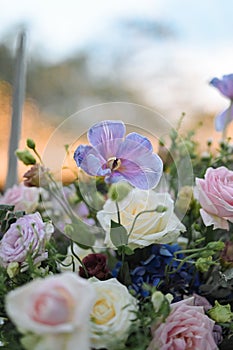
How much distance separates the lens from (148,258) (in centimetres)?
69

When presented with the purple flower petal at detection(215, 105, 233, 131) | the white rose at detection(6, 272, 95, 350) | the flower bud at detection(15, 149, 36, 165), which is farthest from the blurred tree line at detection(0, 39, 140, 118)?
the white rose at detection(6, 272, 95, 350)

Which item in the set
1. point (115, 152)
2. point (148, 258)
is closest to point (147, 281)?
point (148, 258)

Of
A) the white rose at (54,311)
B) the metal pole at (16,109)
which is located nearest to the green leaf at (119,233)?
the white rose at (54,311)

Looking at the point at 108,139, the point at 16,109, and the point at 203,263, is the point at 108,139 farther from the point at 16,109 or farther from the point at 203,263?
the point at 16,109

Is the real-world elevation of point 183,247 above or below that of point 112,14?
below

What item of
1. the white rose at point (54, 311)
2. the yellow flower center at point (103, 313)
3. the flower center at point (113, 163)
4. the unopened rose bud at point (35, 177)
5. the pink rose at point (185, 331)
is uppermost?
the flower center at point (113, 163)

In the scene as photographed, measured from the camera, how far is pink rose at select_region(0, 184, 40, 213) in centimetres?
77

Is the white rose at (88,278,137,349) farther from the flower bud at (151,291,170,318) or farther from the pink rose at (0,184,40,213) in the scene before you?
the pink rose at (0,184,40,213)

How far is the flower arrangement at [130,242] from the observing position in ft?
1.71

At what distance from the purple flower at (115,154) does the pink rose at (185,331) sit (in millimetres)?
136

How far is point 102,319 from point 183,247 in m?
0.28

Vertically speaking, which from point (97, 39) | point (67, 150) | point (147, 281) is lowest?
point (147, 281)

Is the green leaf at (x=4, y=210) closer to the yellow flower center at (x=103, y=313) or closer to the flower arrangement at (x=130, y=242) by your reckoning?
the flower arrangement at (x=130, y=242)

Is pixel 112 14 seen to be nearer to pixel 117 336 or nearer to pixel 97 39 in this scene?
pixel 97 39
